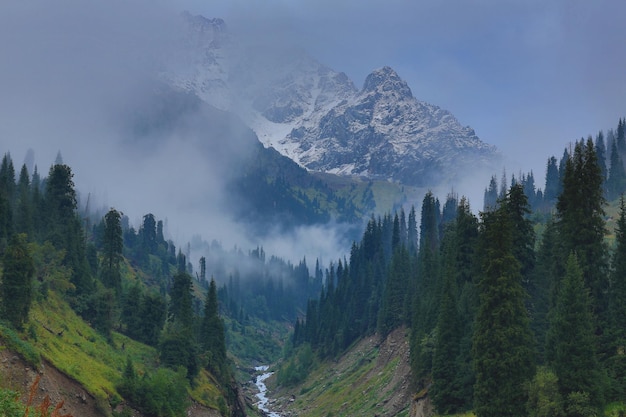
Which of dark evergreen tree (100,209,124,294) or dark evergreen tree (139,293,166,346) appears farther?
dark evergreen tree (100,209,124,294)

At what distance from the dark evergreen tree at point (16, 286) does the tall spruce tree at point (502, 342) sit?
49065 millimetres

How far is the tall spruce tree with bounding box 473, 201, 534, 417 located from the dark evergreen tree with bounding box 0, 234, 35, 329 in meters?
49.1

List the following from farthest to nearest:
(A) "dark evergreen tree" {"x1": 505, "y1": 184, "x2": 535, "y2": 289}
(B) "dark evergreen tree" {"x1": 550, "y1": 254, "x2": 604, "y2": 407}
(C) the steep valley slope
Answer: (C) the steep valley slope
(A) "dark evergreen tree" {"x1": 505, "y1": 184, "x2": 535, "y2": 289}
(B) "dark evergreen tree" {"x1": 550, "y1": 254, "x2": 604, "y2": 407}

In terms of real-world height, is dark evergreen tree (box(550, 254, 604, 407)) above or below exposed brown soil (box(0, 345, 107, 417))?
above

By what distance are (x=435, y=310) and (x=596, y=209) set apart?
36408 millimetres

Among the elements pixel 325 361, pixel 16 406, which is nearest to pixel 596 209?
pixel 16 406

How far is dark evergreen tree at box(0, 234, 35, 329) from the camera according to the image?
69.9m

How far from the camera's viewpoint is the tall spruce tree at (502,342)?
53.1 meters

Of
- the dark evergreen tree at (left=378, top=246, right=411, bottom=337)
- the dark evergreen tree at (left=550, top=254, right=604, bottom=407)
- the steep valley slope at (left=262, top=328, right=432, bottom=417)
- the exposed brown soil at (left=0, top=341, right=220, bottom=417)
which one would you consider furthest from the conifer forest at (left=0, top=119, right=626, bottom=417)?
the dark evergreen tree at (left=378, top=246, right=411, bottom=337)

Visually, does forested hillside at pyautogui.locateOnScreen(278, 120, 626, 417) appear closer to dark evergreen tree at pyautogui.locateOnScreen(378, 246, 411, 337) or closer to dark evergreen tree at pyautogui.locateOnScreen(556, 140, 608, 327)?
dark evergreen tree at pyautogui.locateOnScreen(556, 140, 608, 327)

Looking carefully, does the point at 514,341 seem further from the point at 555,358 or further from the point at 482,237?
the point at 482,237

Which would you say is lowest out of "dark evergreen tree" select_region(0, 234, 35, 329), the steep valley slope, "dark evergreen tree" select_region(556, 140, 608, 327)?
the steep valley slope

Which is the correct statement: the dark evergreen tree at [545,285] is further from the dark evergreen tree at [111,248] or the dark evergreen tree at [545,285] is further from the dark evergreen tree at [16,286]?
the dark evergreen tree at [111,248]

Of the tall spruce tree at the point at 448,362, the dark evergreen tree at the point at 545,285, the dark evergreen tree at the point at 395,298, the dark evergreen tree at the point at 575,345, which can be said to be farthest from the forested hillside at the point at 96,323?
the dark evergreen tree at the point at 575,345
